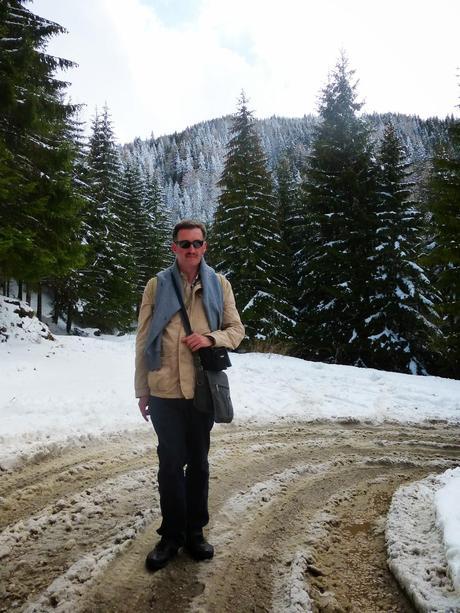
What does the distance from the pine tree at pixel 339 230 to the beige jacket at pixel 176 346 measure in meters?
13.9

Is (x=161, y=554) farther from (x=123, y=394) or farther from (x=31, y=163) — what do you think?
(x=31, y=163)

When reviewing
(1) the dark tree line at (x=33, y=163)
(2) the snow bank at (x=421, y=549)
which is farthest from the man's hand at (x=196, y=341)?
(1) the dark tree line at (x=33, y=163)

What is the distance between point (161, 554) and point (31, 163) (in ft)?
38.4

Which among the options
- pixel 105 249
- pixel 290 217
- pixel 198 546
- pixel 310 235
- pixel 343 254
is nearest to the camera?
pixel 198 546

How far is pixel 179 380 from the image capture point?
305cm

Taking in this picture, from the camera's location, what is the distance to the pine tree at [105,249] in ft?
71.8

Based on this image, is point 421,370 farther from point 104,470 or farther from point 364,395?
point 104,470

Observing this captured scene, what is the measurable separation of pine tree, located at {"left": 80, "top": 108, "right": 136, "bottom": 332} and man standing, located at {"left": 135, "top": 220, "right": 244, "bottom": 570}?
18.0 metres

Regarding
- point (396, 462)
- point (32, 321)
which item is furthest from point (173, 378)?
point (32, 321)

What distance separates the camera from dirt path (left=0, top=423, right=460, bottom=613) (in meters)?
2.68

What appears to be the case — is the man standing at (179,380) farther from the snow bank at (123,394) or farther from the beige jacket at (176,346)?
the snow bank at (123,394)

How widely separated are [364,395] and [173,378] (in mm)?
7547

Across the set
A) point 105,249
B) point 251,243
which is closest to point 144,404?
point 251,243

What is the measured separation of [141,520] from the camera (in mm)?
3594
